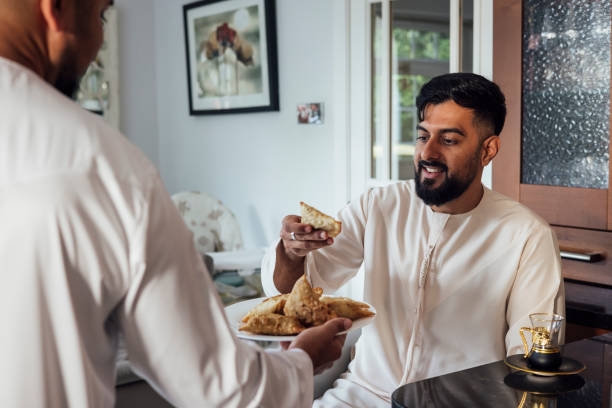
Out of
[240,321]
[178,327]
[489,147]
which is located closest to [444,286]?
[489,147]

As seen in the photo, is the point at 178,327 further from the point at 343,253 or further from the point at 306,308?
the point at 343,253

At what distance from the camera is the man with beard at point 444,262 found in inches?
71.4

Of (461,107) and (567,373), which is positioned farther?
(461,107)

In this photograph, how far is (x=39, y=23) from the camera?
83 centimetres

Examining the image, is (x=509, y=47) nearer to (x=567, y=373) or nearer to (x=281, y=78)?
(x=567, y=373)

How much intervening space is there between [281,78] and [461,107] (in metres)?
2.20

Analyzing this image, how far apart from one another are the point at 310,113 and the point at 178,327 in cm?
299

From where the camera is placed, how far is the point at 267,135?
4.08m

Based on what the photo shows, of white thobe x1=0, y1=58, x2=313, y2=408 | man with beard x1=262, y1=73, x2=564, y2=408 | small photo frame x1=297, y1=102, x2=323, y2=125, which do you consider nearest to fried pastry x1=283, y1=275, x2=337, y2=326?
man with beard x1=262, y1=73, x2=564, y2=408

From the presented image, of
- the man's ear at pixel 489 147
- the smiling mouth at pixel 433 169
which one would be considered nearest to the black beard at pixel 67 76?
the smiling mouth at pixel 433 169

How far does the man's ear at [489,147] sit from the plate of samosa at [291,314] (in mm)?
672

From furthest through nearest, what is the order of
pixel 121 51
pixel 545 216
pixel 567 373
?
pixel 121 51, pixel 545 216, pixel 567 373

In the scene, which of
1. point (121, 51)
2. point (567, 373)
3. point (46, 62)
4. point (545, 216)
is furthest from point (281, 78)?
point (46, 62)

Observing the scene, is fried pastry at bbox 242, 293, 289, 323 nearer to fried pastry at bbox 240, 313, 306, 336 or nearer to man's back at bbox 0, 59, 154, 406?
fried pastry at bbox 240, 313, 306, 336
